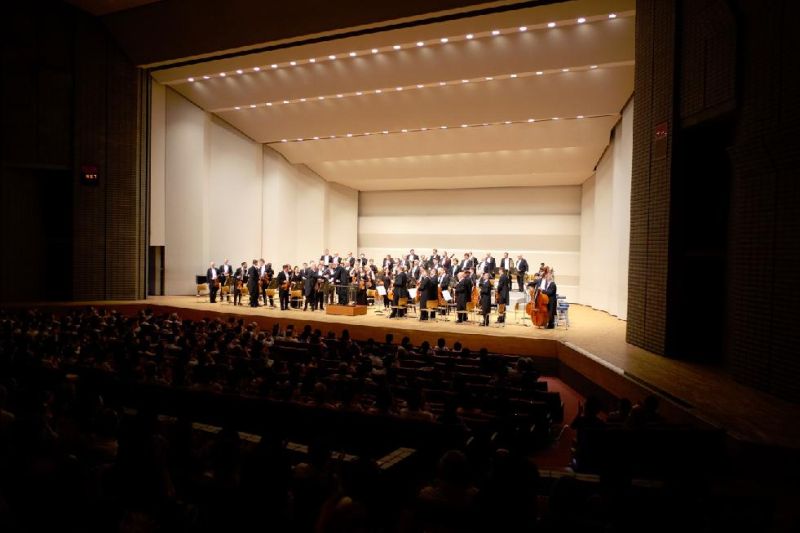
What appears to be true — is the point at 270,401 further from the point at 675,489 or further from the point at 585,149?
the point at 585,149

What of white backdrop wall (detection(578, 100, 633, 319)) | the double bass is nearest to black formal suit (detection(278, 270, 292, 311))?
the double bass

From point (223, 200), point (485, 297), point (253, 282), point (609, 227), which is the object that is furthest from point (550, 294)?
point (223, 200)

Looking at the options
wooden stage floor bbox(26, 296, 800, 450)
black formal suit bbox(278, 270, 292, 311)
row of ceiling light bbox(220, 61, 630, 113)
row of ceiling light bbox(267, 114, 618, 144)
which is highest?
row of ceiling light bbox(220, 61, 630, 113)

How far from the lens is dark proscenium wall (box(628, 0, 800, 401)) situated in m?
6.12

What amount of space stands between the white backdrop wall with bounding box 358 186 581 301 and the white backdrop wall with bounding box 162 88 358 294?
2.78 m

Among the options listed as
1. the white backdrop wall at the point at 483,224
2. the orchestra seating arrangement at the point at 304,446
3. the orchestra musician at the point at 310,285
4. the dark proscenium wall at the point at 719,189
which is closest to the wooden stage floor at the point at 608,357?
the dark proscenium wall at the point at 719,189

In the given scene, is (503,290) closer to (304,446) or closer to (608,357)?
(608,357)

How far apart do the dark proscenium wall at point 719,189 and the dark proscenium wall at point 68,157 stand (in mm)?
13811

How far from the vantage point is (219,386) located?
542cm

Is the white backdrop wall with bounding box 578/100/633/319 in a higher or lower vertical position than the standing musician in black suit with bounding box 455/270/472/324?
higher

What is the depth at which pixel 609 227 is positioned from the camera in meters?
15.5

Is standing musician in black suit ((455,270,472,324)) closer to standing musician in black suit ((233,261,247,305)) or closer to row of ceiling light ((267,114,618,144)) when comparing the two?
row of ceiling light ((267,114,618,144))

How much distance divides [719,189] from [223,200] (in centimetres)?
1504

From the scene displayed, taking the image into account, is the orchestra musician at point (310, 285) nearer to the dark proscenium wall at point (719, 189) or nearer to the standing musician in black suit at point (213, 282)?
the standing musician in black suit at point (213, 282)
